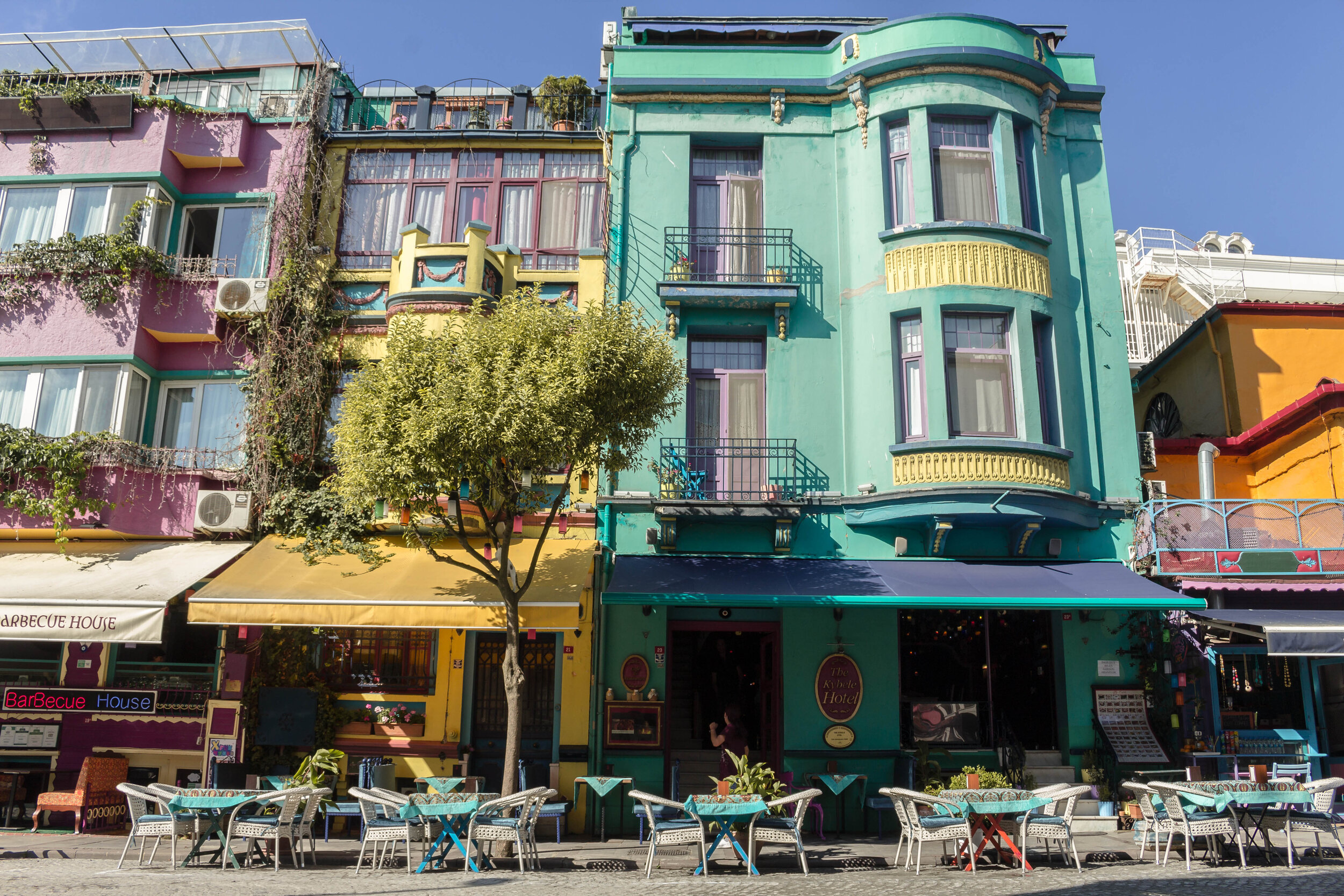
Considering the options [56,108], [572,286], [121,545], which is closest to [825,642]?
[572,286]

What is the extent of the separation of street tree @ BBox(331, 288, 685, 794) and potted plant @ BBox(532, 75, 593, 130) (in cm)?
665

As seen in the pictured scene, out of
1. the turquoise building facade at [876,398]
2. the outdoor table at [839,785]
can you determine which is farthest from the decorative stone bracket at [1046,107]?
the outdoor table at [839,785]

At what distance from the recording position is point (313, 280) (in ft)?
54.6

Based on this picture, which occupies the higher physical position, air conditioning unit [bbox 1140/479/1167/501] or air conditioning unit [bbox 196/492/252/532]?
air conditioning unit [bbox 1140/479/1167/501]

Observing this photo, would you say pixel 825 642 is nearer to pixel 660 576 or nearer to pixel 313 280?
pixel 660 576

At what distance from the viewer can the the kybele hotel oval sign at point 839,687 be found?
1495 cm

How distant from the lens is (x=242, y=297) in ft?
53.2

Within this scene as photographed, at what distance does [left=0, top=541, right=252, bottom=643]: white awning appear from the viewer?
43.5 feet

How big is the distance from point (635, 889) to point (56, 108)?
1659 cm

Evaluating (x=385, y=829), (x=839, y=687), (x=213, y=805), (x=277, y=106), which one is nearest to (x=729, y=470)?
(x=839, y=687)

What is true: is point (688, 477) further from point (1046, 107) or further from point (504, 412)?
point (1046, 107)

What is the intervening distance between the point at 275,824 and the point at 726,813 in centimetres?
518

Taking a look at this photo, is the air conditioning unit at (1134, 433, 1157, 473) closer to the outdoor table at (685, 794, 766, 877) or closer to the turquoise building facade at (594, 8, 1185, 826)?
the turquoise building facade at (594, 8, 1185, 826)

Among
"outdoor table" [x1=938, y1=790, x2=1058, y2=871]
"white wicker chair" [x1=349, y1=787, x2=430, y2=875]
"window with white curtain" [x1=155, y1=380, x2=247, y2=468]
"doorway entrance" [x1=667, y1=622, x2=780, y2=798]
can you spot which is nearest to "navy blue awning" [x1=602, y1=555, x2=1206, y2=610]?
"doorway entrance" [x1=667, y1=622, x2=780, y2=798]
